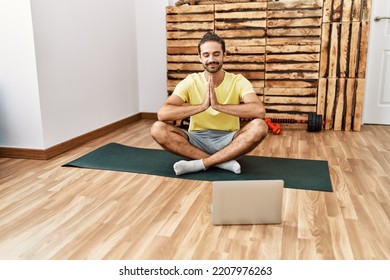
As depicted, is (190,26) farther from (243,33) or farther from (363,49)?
(363,49)

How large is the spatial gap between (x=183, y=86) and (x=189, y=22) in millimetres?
1723

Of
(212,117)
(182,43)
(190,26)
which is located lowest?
(212,117)

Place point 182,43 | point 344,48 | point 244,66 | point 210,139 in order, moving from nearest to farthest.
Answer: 1. point 210,139
2. point 344,48
3. point 244,66
4. point 182,43

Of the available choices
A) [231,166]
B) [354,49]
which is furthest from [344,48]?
[231,166]

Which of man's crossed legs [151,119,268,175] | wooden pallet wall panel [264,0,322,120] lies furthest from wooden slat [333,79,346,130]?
man's crossed legs [151,119,268,175]

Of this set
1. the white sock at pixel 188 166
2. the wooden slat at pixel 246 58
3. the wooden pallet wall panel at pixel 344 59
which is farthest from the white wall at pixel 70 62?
the wooden pallet wall panel at pixel 344 59

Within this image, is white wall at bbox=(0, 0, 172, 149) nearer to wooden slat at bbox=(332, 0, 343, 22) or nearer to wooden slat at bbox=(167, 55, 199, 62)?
wooden slat at bbox=(167, 55, 199, 62)

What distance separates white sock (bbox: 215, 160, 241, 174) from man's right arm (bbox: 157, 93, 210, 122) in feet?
1.27

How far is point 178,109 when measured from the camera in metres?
2.23

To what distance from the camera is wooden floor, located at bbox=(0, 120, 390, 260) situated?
1416 millimetres

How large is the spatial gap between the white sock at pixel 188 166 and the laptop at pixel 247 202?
2.26 feet

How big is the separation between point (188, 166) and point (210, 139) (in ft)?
0.87

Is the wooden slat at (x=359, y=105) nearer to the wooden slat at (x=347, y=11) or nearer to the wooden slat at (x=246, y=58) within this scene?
the wooden slat at (x=347, y=11)

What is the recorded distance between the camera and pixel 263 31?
3682 mm
